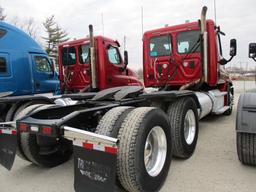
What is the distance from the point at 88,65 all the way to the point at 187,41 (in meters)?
2.79

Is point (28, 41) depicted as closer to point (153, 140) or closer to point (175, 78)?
point (175, 78)

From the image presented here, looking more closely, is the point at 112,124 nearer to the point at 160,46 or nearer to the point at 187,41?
the point at 187,41

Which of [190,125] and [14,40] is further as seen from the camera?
[14,40]

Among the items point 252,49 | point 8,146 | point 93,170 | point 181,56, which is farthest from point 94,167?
point 181,56

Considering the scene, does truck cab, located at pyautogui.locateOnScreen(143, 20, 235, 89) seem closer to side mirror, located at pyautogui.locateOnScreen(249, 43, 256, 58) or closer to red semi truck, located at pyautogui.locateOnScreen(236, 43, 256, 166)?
side mirror, located at pyautogui.locateOnScreen(249, 43, 256, 58)

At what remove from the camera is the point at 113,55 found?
7.50 m

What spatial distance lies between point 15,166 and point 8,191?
930 millimetres

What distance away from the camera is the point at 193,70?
629 centimetres

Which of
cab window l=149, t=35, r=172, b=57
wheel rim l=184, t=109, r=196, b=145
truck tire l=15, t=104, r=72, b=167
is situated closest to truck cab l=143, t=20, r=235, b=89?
cab window l=149, t=35, r=172, b=57

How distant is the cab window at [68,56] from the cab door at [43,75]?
574mm

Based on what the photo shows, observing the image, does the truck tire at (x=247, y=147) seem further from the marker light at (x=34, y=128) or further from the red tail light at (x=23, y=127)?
the red tail light at (x=23, y=127)

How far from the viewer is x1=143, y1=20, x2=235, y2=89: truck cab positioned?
19.6 feet

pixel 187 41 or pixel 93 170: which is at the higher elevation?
pixel 187 41

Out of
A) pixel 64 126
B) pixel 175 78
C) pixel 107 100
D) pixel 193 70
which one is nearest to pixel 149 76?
pixel 175 78
